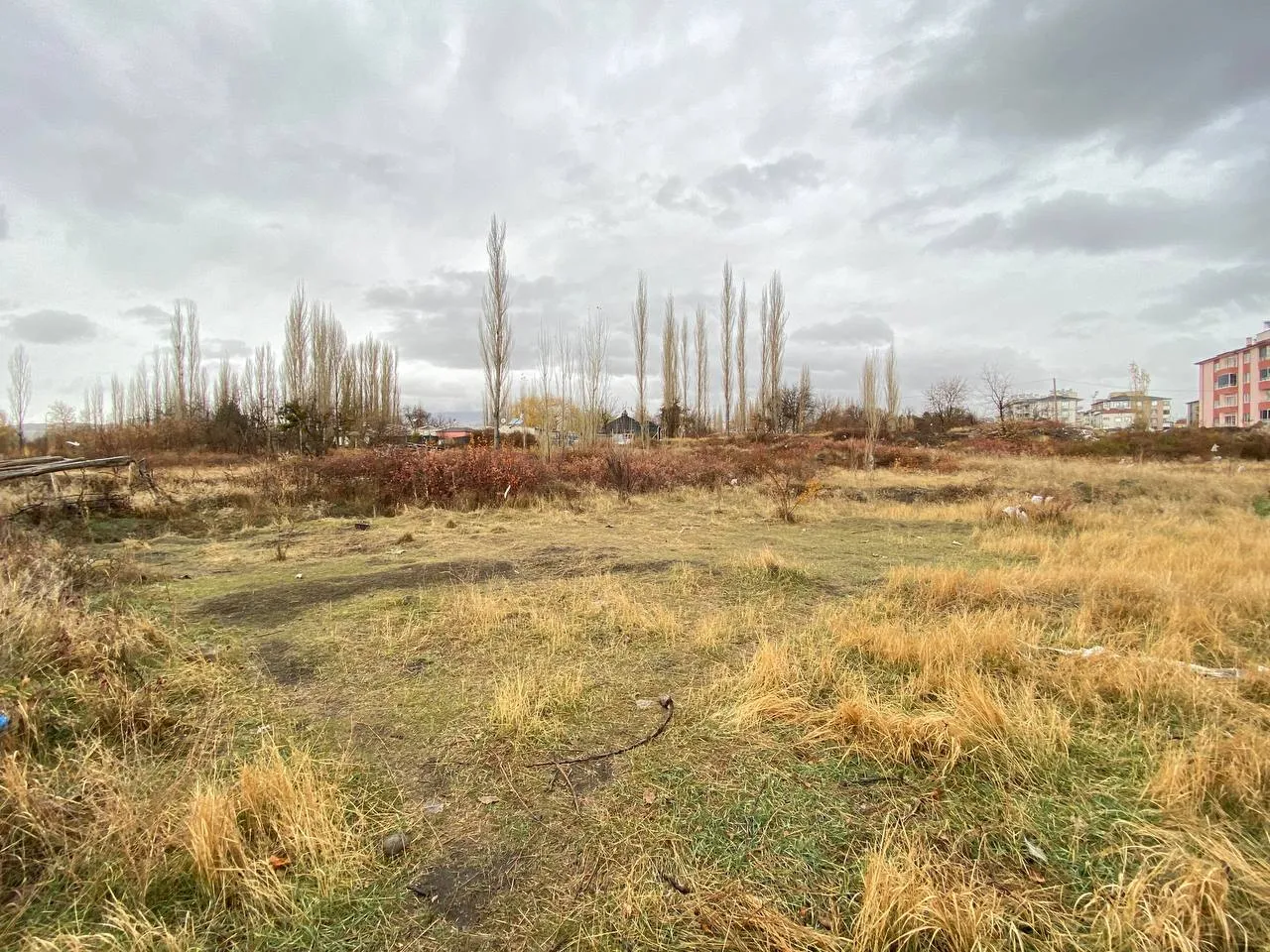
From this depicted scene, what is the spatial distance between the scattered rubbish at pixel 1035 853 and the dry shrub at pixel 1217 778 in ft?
1.98

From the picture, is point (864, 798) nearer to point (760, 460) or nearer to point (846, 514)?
point (846, 514)

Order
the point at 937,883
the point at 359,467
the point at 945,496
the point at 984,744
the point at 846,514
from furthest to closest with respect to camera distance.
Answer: the point at 945,496 < the point at 359,467 < the point at 846,514 < the point at 984,744 < the point at 937,883

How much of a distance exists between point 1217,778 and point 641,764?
2343mm

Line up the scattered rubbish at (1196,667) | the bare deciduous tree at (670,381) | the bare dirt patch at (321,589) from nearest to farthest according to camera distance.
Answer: the scattered rubbish at (1196,667) < the bare dirt patch at (321,589) < the bare deciduous tree at (670,381)

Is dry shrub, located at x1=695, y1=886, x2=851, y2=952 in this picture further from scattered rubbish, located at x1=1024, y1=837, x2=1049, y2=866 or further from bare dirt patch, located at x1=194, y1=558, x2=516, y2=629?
bare dirt patch, located at x1=194, y1=558, x2=516, y2=629

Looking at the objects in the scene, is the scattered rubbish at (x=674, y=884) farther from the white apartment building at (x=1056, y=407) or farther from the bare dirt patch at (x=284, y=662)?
the white apartment building at (x=1056, y=407)

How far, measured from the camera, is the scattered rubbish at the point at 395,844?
2.03 metres

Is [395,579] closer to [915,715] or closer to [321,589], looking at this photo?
[321,589]

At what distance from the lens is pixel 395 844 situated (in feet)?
6.72

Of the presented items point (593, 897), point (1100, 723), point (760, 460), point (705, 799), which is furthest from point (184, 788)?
point (760, 460)

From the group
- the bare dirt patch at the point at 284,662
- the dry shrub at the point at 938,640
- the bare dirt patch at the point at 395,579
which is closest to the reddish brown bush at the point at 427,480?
the bare dirt patch at the point at 395,579

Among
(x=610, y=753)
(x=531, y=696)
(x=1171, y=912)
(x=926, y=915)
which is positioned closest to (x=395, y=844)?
(x=610, y=753)

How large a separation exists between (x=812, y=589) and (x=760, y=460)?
14.3 metres

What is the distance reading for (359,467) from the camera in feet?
42.1
